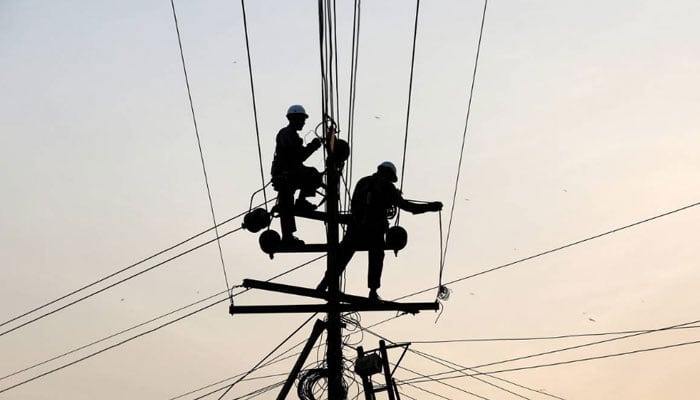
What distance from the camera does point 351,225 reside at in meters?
12.1

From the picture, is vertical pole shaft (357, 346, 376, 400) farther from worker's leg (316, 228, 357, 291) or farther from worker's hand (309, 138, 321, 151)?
worker's hand (309, 138, 321, 151)

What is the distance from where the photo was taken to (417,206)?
473 inches

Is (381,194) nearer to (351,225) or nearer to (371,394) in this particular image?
(351,225)

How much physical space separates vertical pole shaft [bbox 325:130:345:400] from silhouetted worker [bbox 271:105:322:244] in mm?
232

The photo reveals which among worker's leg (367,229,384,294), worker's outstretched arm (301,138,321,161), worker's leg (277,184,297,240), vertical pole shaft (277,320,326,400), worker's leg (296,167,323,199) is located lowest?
vertical pole shaft (277,320,326,400)

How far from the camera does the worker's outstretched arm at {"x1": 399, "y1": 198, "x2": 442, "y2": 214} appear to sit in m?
11.9

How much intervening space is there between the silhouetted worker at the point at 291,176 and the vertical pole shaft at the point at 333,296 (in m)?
0.23

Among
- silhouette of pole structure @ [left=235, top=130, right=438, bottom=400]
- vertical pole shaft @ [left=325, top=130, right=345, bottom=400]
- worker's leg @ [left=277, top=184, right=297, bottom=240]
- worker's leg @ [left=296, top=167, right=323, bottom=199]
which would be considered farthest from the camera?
worker's leg @ [left=296, top=167, right=323, bottom=199]

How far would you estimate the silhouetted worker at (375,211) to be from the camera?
11766mm

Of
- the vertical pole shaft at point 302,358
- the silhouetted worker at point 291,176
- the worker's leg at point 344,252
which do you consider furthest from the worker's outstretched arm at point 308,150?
the vertical pole shaft at point 302,358

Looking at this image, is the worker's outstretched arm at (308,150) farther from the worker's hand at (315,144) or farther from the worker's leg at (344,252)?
the worker's leg at (344,252)

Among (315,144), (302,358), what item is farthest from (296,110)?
(302,358)

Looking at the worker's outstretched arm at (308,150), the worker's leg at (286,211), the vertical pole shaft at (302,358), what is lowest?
the vertical pole shaft at (302,358)

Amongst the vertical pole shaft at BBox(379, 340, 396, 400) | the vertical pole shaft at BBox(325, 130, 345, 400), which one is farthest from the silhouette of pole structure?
the vertical pole shaft at BBox(379, 340, 396, 400)
